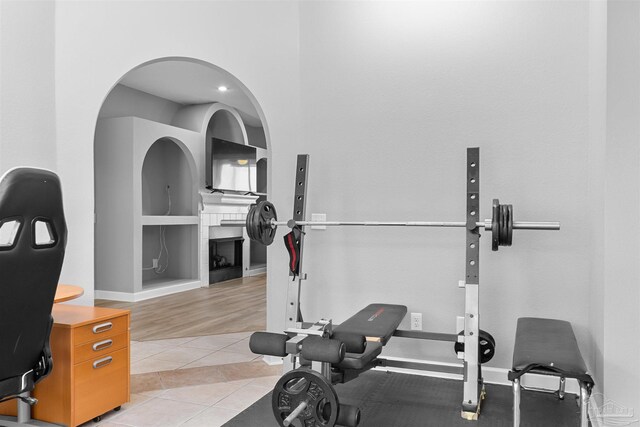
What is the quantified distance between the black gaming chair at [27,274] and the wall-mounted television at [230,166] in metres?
5.04

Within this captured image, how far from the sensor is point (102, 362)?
8.14ft

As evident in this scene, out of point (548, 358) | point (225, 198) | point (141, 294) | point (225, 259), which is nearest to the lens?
point (548, 358)

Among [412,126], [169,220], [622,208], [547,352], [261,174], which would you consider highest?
[261,174]

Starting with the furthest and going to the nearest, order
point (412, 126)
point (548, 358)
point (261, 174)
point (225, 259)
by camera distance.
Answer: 1. point (261, 174)
2. point (225, 259)
3. point (412, 126)
4. point (548, 358)

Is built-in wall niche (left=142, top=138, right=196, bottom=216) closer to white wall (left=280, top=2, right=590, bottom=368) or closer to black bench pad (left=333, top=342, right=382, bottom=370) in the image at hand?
white wall (left=280, top=2, right=590, bottom=368)

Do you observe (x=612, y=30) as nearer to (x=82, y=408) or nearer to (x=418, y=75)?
(x=418, y=75)

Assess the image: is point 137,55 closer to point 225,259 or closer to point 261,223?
point 261,223

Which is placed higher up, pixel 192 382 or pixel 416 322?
pixel 416 322

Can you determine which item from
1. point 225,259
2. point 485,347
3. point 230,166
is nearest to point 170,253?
point 225,259

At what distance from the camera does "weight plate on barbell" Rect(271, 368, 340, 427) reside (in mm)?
1930

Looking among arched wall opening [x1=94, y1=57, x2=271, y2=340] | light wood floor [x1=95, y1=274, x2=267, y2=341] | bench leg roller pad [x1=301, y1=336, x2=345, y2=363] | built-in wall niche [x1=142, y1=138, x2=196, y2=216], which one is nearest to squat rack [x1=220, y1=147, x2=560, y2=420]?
bench leg roller pad [x1=301, y1=336, x2=345, y2=363]

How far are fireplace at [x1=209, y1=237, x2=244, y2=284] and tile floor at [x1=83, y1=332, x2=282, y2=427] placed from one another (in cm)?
315

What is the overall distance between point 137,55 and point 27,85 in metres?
0.66

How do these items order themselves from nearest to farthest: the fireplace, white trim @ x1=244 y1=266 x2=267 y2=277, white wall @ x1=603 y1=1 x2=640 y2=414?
white wall @ x1=603 y1=1 x2=640 y2=414 < the fireplace < white trim @ x1=244 y1=266 x2=267 y2=277
